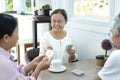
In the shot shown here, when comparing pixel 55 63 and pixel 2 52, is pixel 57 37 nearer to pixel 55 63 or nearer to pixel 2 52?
pixel 55 63

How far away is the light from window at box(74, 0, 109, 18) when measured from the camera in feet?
7.57

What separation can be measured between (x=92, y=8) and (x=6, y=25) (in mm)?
1582

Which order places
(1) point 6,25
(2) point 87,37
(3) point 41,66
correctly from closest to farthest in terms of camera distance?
(1) point 6,25
(3) point 41,66
(2) point 87,37

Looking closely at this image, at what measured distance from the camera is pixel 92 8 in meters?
2.52

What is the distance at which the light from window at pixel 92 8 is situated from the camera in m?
2.31

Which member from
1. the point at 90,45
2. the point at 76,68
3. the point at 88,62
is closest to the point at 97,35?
the point at 90,45

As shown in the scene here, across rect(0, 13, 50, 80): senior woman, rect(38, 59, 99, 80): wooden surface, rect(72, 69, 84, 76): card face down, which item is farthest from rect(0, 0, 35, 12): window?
rect(0, 13, 50, 80): senior woman

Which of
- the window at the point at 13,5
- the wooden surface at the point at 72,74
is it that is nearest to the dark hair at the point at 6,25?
the wooden surface at the point at 72,74

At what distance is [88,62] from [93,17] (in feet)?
2.09

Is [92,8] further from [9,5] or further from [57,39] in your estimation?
[9,5]

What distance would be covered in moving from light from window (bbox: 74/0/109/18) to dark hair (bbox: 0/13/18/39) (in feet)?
4.52

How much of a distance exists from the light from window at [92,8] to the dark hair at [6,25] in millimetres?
1379

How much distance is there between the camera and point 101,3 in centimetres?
235

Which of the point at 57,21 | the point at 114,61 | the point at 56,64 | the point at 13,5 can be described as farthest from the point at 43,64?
the point at 13,5
